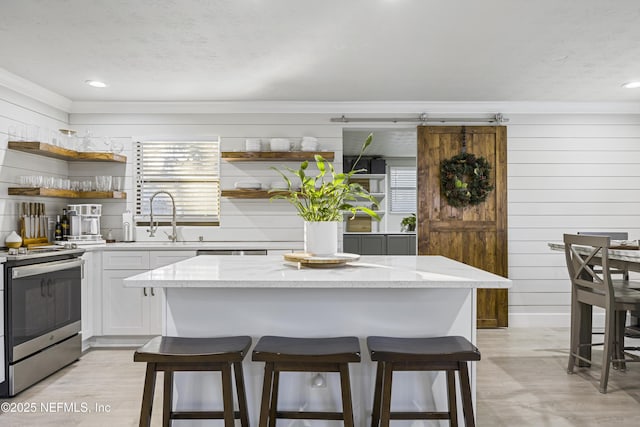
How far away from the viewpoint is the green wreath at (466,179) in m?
5.01

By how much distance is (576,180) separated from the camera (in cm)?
515

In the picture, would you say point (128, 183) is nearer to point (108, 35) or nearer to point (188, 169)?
point (188, 169)

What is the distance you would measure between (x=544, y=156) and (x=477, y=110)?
91 centimetres

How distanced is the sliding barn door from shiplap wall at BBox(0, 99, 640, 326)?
150 mm

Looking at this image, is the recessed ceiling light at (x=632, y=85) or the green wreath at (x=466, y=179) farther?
the green wreath at (x=466, y=179)

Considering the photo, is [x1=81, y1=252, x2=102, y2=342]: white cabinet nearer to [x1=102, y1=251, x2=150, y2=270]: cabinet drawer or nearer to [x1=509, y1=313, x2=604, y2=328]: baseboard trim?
[x1=102, y1=251, x2=150, y2=270]: cabinet drawer

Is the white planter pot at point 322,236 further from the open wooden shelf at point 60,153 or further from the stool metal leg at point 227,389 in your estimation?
the open wooden shelf at point 60,153

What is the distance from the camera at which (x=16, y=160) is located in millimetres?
4094

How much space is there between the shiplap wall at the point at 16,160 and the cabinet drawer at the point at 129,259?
2.70 ft

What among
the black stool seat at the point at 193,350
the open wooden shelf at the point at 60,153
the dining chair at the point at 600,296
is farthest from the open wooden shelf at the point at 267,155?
the black stool seat at the point at 193,350

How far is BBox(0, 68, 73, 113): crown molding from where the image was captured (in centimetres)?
392

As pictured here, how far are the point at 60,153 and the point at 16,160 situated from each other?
0.35 m

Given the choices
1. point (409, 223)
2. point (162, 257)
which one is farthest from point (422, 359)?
point (409, 223)

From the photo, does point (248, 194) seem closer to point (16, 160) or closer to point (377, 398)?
point (16, 160)
